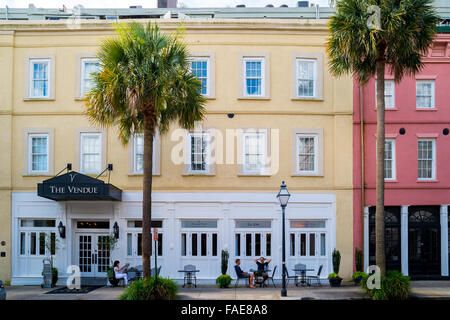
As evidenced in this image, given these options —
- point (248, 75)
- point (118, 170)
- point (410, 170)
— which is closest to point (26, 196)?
point (118, 170)

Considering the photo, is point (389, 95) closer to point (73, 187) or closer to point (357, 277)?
point (357, 277)

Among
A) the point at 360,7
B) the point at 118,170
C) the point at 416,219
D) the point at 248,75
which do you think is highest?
the point at 360,7

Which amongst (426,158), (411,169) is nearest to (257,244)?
(411,169)

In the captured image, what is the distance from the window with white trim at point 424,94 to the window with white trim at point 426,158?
163cm

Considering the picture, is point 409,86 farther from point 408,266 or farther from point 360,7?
point 408,266

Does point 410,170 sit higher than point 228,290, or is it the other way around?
point 410,170

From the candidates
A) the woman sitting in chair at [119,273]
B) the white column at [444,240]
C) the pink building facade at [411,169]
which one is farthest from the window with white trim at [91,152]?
the white column at [444,240]

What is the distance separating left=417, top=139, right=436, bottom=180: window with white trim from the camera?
71.9 ft

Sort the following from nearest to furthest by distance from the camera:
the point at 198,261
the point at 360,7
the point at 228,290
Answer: the point at 360,7, the point at 228,290, the point at 198,261

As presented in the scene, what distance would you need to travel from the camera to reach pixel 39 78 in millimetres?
22031

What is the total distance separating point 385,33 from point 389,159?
270 inches

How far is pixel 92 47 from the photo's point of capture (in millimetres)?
21922

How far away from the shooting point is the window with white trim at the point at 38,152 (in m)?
21.8

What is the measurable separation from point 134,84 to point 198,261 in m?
9.24
